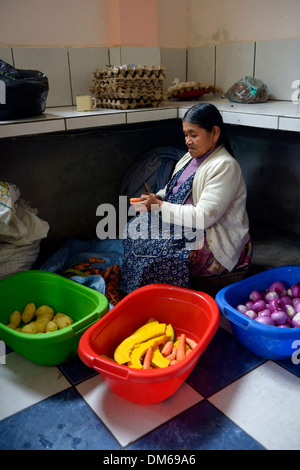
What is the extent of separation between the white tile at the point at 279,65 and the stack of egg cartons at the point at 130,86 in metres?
0.64

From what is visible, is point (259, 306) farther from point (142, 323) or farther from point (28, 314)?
point (28, 314)

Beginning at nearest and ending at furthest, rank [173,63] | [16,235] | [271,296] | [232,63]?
1. [271,296]
2. [16,235]
3. [232,63]
4. [173,63]

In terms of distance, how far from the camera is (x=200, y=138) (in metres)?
1.67

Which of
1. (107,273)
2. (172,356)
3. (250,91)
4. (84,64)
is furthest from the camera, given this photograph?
(84,64)

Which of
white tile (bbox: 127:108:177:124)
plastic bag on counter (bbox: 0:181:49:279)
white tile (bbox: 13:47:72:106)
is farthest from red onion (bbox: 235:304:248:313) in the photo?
white tile (bbox: 13:47:72:106)

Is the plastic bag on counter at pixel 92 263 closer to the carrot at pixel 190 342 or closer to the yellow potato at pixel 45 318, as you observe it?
the yellow potato at pixel 45 318

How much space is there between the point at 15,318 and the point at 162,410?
77 centimetres

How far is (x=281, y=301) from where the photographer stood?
5.24 feet

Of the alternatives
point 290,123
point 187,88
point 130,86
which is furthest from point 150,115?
point 290,123

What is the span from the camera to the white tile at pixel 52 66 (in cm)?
224

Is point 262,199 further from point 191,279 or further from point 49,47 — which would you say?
point 49,47

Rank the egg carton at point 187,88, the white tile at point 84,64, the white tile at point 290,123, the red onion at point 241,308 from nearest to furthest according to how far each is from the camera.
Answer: the red onion at point 241,308 → the white tile at point 290,123 → the white tile at point 84,64 → the egg carton at point 187,88

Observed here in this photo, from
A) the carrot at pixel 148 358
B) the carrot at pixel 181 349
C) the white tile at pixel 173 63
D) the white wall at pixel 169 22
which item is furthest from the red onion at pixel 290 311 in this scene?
the white tile at pixel 173 63

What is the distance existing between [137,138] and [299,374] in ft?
6.16
